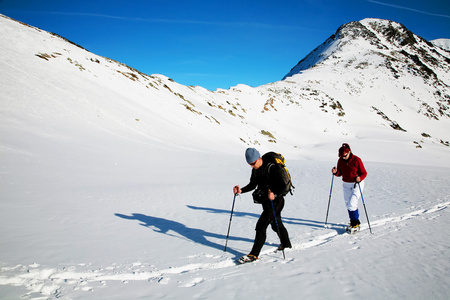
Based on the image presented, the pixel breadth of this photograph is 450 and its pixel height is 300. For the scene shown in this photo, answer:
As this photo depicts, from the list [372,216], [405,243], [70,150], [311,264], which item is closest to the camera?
[311,264]

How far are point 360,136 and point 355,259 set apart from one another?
5241 cm

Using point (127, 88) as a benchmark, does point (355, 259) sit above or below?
below

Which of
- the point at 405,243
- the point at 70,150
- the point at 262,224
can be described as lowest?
the point at 405,243

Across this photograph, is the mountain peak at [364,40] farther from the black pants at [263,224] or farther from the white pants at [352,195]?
the black pants at [263,224]

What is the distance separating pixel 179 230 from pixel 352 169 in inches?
184

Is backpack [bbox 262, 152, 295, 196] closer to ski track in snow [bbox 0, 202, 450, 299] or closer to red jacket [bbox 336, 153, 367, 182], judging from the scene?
ski track in snow [bbox 0, 202, 450, 299]

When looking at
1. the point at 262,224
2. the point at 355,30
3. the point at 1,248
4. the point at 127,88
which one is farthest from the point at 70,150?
the point at 355,30

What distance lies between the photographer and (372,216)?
7.44m

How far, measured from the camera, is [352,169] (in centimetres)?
624

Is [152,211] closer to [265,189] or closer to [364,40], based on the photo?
[265,189]

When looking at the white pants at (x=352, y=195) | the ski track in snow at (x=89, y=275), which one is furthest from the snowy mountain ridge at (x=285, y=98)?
the white pants at (x=352, y=195)

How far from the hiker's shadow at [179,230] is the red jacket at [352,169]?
3001 mm

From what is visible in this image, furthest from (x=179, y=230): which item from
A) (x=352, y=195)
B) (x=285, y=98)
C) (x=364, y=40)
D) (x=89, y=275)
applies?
(x=364, y=40)

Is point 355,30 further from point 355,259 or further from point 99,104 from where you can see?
point 355,259
